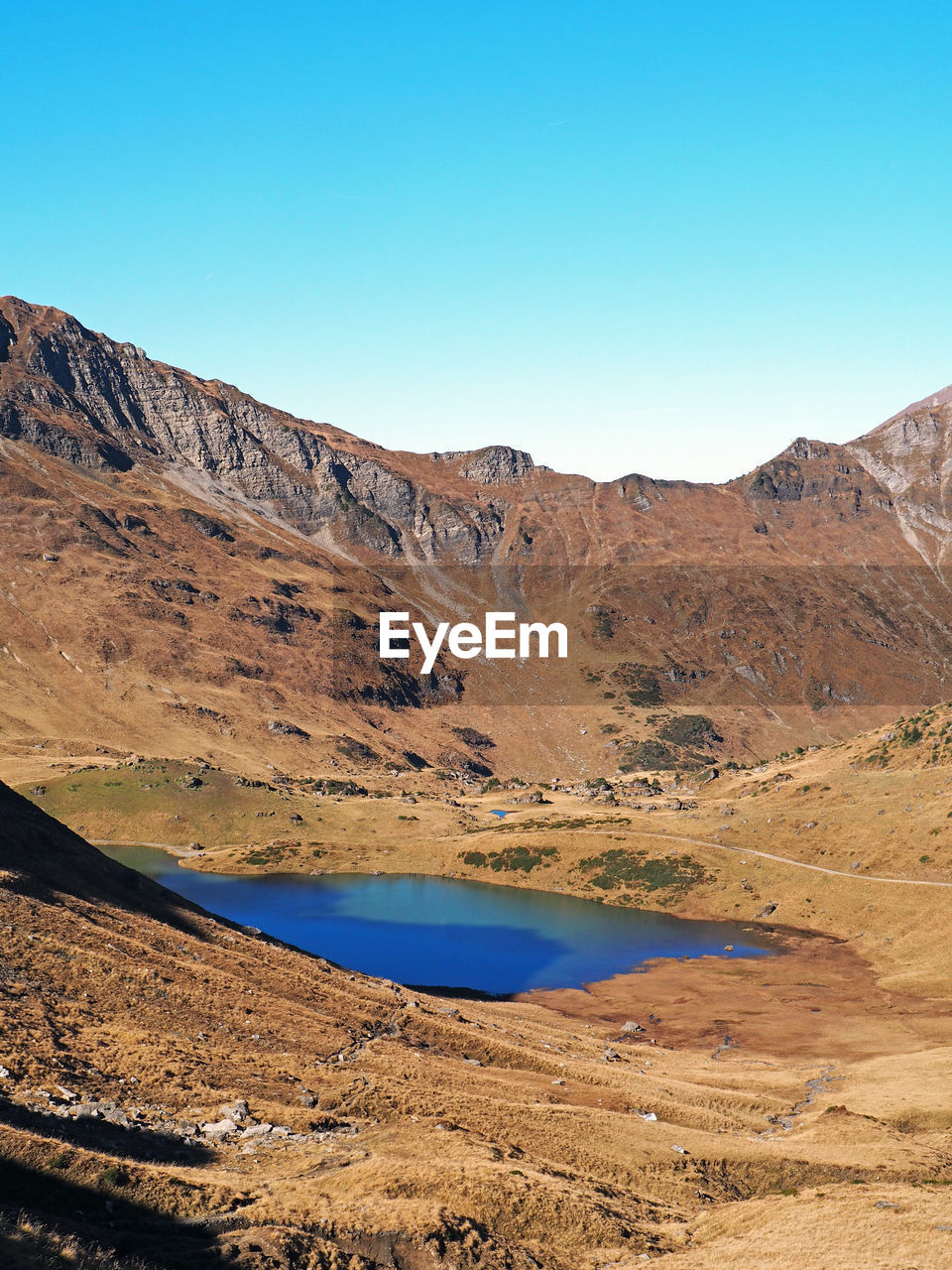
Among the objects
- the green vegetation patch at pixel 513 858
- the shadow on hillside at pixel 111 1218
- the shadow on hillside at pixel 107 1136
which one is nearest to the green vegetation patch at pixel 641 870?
the green vegetation patch at pixel 513 858

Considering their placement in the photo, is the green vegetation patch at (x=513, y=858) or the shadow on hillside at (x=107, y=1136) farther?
the green vegetation patch at (x=513, y=858)

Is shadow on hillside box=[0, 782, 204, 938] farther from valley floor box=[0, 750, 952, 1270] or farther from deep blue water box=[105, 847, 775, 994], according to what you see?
deep blue water box=[105, 847, 775, 994]

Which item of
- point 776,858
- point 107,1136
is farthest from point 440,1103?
point 776,858

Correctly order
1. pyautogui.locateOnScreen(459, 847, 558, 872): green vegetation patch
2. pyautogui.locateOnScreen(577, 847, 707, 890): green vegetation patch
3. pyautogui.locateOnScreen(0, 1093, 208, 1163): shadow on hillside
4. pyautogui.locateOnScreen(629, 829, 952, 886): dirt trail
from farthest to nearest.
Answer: pyautogui.locateOnScreen(459, 847, 558, 872): green vegetation patch < pyautogui.locateOnScreen(577, 847, 707, 890): green vegetation patch < pyautogui.locateOnScreen(629, 829, 952, 886): dirt trail < pyautogui.locateOnScreen(0, 1093, 208, 1163): shadow on hillside

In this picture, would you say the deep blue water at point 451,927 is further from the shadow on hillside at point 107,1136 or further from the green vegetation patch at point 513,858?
the shadow on hillside at point 107,1136

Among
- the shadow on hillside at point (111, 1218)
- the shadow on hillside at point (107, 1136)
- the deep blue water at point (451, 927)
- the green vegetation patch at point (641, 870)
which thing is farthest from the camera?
the green vegetation patch at point (641, 870)

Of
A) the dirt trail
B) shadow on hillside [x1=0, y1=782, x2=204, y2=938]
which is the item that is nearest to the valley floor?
shadow on hillside [x1=0, y1=782, x2=204, y2=938]

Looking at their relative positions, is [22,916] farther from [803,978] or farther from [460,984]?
[803,978]
